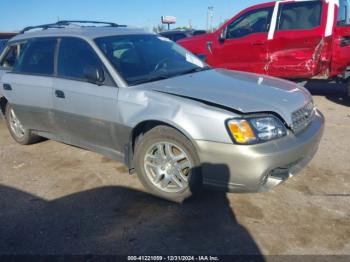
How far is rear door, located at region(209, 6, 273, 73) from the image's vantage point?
7566mm

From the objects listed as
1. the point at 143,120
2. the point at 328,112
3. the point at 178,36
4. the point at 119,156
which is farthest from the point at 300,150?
the point at 178,36

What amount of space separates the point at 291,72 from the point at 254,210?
16.1 ft

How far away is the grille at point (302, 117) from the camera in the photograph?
3.20 m

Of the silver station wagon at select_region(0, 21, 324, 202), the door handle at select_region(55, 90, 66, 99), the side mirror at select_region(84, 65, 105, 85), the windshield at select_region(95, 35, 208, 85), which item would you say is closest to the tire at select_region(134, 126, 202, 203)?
the silver station wagon at select_region(0, 21, 324, 202)

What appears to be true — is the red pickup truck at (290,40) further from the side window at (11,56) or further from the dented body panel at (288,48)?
the side window at (11,56)

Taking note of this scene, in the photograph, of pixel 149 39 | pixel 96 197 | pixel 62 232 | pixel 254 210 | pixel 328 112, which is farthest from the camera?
pixel 328 112

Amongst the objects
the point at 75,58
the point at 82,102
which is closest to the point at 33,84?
the point at 75,58

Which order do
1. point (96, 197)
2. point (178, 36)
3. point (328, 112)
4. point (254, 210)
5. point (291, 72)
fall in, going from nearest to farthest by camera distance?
1. point (254, 210)
2. point (96, 197)
3. point (328, 112)
4. point (291, 72)
5. point (178, 36)

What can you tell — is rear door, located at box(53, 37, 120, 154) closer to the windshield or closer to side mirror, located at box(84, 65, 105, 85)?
side mirror, located at box(84, 65, 105, 85)

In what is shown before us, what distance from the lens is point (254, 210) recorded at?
10.7 feet

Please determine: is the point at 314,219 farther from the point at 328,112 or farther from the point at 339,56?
the point at 339,56

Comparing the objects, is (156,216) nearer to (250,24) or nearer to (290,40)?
(290,40)

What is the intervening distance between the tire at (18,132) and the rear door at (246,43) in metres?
4.64

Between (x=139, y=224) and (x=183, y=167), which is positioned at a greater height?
(x=183, y=167)
